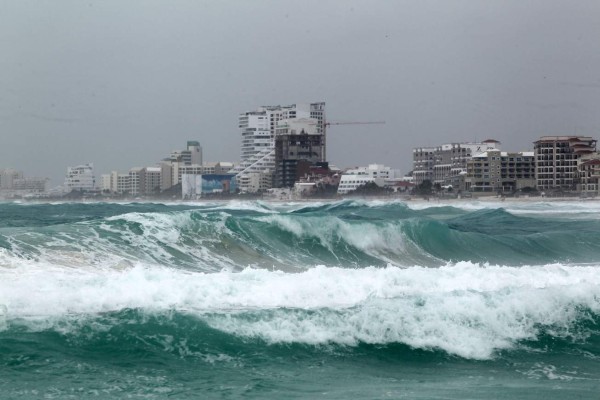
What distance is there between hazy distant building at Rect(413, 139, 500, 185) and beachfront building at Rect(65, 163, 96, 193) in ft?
141

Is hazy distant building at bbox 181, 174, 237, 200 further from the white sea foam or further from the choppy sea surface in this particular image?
the white sea foam

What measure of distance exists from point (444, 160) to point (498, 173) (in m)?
23.9

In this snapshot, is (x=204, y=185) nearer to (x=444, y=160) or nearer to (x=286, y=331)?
(x=444, y=160)

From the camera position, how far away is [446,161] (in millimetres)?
121250

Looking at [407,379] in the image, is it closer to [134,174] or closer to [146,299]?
[146,299]

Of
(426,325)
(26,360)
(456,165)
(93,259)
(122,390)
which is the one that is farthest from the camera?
(456,165)

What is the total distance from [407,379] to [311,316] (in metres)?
1.96

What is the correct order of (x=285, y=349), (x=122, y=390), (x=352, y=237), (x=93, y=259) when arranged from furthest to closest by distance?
(x=352, y=237) → (x=93, y=259) → (x=285, y=349) → (x=122, y=390)

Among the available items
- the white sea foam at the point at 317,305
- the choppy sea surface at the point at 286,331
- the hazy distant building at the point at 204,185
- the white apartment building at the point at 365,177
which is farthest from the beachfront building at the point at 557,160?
the white sea foam at the point at 317,305

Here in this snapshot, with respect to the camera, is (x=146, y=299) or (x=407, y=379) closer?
(x=407, y=379)

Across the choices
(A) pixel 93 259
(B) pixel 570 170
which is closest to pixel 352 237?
(A) pixel 93 259

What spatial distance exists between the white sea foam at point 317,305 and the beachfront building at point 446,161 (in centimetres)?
9311

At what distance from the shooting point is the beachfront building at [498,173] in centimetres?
9812

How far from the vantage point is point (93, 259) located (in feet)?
51.6
